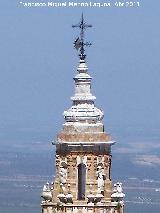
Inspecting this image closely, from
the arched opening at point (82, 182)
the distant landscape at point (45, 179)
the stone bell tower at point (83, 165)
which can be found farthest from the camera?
the distant landscape at point (45, 179)

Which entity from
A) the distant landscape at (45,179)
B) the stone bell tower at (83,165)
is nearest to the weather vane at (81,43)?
the stone bell tower at (83,165)

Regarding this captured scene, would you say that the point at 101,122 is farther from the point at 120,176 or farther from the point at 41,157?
the point at 41,157

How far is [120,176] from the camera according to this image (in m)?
159

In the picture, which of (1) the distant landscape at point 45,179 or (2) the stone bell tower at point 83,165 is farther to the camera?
(1) the distant landscape at point 45,179

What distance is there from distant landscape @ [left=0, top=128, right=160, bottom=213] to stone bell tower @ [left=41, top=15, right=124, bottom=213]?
8839 cm

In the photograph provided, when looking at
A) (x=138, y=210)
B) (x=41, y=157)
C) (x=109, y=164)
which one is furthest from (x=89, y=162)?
(x=41, y=157)

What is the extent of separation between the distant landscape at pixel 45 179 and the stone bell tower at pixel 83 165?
88.4 metres

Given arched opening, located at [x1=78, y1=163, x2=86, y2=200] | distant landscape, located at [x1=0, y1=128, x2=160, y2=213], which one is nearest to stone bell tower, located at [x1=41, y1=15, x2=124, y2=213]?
arched opening, located at [x1=78, y1=163, x2=86, y2=200]

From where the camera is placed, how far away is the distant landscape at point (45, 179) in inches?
5075

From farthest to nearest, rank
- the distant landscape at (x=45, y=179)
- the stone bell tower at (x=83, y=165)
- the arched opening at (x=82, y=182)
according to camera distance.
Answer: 1. the distant landscape at (x=45, y=179)
2. the arched opening at (x=82, y=182)
3. the stone bell tower at (x=83, y=165)

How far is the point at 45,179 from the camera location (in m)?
142

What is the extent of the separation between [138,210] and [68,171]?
97283 millimetres

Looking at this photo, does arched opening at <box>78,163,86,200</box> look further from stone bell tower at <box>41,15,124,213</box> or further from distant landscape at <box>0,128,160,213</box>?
distant landscape at <box>0,128,160,213</box>

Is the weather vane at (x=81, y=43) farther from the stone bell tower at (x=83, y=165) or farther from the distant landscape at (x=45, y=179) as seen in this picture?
the distant landscape at (x=45, y=179)
